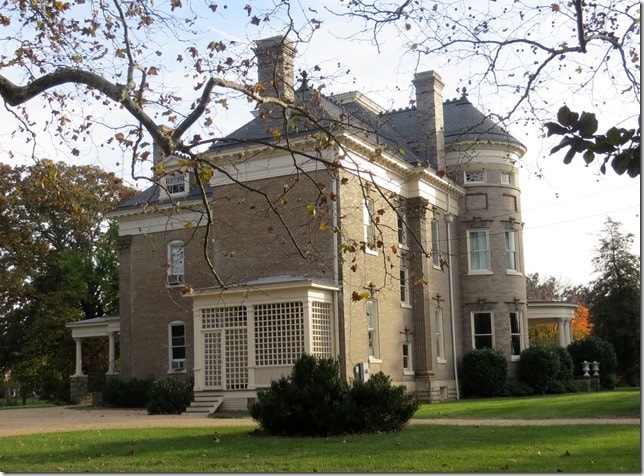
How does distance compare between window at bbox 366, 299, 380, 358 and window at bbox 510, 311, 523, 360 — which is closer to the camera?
window at bbox 366, 299, 380, 358

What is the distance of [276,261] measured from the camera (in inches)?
1172

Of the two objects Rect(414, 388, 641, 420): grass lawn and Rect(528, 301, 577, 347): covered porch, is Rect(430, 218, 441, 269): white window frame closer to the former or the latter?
Rect(528, 301, 577, 347): covered porch

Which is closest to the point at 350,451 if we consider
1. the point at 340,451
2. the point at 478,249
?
the point at 340,451

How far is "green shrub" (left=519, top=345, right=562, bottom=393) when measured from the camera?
118 feet

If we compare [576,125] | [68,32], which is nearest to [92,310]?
[68,32]

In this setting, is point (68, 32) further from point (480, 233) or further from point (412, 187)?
point (480, 233)

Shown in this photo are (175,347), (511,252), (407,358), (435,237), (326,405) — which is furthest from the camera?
(511,252)

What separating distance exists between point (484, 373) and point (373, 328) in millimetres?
7002

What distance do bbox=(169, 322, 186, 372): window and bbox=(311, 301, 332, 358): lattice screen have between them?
948cm

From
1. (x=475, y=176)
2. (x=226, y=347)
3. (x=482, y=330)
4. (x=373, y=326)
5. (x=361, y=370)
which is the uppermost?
(x=475, y=176)

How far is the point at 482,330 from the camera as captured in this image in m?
37.0

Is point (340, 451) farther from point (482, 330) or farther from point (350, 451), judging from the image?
point (482, 330)

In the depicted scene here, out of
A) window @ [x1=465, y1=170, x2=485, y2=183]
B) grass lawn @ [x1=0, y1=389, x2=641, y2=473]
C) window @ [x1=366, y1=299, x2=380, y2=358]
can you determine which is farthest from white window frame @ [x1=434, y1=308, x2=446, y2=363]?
grass lawn @ [x1=0, y1=389, x2=641, y2=473]

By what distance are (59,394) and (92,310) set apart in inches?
211
